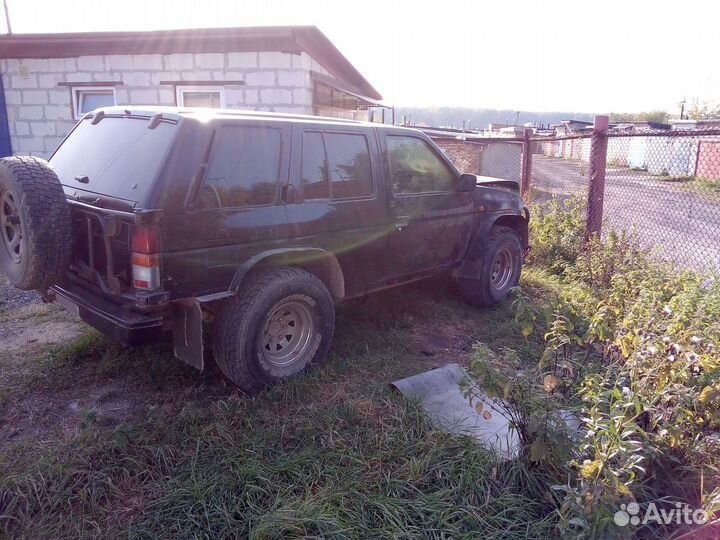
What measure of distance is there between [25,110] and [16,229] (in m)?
7.74

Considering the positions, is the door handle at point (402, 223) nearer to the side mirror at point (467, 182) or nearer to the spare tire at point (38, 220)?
the side mirror at point (467, 182)

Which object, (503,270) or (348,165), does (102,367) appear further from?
(503,270)

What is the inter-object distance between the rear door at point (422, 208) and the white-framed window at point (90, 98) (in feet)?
22.5

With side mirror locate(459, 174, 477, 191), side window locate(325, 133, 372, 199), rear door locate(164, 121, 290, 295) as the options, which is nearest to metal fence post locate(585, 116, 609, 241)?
side mirror locate(459, 174, 477, 191)

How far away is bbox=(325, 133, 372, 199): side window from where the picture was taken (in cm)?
416

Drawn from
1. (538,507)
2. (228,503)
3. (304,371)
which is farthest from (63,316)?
(538,507)

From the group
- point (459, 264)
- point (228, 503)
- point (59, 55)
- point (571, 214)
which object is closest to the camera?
point (228, 503)

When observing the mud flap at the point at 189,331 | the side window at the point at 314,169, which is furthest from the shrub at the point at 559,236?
the mud flap at the point at 189,331

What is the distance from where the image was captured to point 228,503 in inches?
106

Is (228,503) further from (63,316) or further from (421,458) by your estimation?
(63,316)

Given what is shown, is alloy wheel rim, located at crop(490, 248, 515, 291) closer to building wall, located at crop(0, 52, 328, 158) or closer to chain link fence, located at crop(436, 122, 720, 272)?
chain link fence, located at crop(436, 122, 720, 272)

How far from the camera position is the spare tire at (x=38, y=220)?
10.4 ft

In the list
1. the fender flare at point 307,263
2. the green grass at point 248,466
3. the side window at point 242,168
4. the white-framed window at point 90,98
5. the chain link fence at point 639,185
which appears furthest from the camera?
the white-framed window at point 90,98

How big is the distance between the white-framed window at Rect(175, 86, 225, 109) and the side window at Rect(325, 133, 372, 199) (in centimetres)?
558
